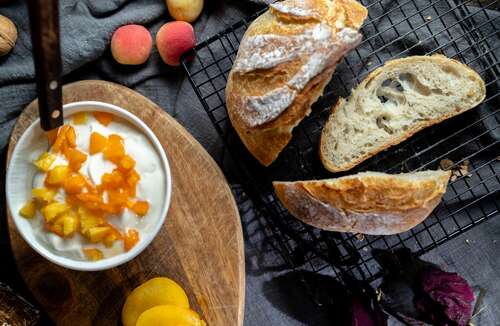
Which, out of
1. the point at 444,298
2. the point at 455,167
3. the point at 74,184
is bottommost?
the point at 444,298

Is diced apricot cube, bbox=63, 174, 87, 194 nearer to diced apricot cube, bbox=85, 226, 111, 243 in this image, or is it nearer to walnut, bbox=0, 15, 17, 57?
diced apricot cube, bbox=85, 226, 111, 243

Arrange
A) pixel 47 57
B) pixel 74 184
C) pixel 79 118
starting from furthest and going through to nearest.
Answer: pixel 79 118
pixel 74 184
pixel 47 57

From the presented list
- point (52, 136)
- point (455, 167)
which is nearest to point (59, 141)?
point (52, 136)

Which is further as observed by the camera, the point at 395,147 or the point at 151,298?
the point at 395,147

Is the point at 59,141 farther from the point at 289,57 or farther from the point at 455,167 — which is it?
the point at 455,167

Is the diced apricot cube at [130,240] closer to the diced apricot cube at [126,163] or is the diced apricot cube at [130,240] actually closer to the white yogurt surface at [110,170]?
the white yogurt surface at [110,170]

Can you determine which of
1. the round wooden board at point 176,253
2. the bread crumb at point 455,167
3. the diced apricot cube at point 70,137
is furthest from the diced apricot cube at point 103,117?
the bread crumb at point 455,167

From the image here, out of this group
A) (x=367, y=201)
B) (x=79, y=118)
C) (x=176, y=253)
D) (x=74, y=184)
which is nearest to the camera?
(x=74, y=184)
